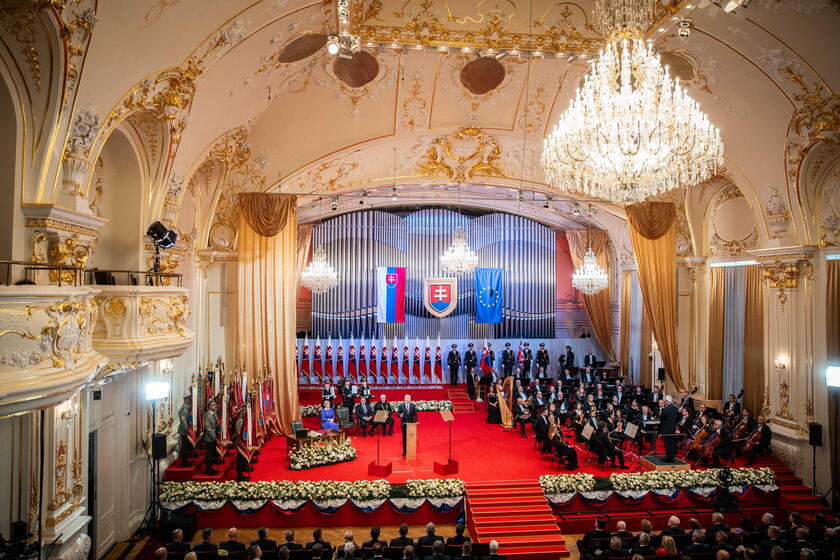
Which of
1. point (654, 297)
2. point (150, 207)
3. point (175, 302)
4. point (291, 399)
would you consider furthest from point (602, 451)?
point (150, 207)

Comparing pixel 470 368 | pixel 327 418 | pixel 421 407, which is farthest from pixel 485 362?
pixel 327 418

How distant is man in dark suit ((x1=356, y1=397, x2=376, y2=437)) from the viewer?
13797 mm

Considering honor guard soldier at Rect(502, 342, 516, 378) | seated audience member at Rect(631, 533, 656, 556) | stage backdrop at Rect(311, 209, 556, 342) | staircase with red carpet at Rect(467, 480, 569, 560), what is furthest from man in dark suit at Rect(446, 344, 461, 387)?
seated audience member at Rect(631, 533, 656, 556)

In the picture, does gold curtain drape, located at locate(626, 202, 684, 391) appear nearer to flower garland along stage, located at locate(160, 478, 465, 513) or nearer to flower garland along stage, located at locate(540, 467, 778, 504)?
flower garland along stage, located at locate(540, 467, 778, 504)

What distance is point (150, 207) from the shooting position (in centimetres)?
885

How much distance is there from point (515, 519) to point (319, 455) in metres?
4.41

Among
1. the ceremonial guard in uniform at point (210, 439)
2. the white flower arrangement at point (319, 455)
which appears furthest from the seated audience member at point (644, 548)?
the ceremonial guard in uniform at point (210, 439)

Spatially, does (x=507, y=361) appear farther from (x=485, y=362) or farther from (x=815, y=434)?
(x=815, y=434)

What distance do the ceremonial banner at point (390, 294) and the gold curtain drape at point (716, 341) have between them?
9.35 m

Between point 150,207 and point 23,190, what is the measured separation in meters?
2.89

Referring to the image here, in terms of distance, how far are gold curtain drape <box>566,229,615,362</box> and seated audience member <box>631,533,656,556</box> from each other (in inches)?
506

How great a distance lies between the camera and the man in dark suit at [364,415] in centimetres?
1380

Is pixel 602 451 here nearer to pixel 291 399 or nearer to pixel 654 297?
pixel 654 297

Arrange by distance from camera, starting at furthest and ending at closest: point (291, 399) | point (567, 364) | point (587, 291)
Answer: point (567, 364) < point (587, 291) < point (291, 399)
